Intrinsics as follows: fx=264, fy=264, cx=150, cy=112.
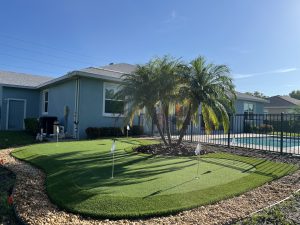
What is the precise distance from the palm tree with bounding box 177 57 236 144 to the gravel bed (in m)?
4.33

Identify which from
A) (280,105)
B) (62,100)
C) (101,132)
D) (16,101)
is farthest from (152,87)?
(280,105)

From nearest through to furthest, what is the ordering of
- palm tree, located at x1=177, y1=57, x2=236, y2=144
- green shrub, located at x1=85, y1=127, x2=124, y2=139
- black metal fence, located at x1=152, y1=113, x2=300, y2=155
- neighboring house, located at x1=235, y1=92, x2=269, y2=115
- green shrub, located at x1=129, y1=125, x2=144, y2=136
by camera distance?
palm tree, located at x1=177, y1=57, x2=236, y2=144 → black metal fence, located at x1=152, y1=113, x2=300, y2=155 → green shrub, located at x1=85, y1=127, x2=124, y2=139 → green shrub, located at x1=129, y1=125, x2=144, y2=136 → neighboring house, located at x1=235, y1=92, x2=269, y2=115

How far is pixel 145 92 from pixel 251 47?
9.74 metres

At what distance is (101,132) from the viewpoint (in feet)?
51.5

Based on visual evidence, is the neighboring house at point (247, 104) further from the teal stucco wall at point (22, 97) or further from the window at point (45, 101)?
the teal stucco wall at point (22, 97)

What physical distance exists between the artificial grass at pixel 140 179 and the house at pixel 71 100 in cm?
449

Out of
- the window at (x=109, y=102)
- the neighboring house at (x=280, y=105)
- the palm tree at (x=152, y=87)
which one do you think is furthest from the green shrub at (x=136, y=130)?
the neighboring house at (x=280, y=105)

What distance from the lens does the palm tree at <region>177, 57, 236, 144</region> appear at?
10617 mm

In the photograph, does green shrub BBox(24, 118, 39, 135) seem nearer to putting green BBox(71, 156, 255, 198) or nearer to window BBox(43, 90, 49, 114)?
window BBox(43, 90, 49, 114)

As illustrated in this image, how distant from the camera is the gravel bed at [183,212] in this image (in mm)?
4336

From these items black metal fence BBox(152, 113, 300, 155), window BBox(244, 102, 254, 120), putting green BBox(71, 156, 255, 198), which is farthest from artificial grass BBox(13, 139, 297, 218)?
window BBox(244, 102, 254, 120)

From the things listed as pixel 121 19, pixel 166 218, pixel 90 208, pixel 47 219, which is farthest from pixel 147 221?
pixel 121 19

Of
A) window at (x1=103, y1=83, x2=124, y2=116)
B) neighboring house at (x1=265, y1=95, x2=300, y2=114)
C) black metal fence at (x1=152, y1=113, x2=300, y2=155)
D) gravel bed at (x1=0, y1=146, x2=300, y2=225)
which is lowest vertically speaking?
gravel bed at (x1=0, y1=146, x2=300, y2=225)

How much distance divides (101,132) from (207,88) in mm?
7568
